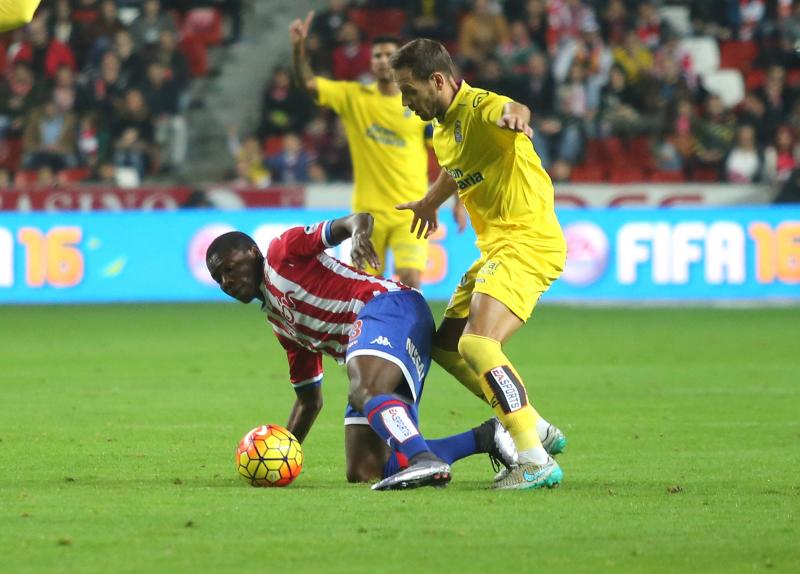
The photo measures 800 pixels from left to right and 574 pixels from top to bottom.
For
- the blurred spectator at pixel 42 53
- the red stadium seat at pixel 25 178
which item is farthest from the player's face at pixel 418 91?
the blurred spectator at pixel 42 53

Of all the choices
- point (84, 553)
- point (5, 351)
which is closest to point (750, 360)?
point (5, 351)

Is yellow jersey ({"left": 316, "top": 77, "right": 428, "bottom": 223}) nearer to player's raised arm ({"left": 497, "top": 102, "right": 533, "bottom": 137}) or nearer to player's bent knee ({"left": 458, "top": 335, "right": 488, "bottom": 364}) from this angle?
player's bent knee ({"left": 458, "top": 335, "right": 488, "bottom": 364})

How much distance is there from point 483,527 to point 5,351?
8551 mm

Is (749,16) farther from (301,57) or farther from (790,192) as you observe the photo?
(301,57)

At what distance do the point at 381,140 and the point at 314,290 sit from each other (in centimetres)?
492

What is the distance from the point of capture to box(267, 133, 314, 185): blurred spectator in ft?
64.6

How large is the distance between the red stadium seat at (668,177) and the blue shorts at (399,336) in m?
13.0

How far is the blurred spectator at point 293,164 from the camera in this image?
19.7 m

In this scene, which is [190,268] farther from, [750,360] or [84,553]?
[84,553]

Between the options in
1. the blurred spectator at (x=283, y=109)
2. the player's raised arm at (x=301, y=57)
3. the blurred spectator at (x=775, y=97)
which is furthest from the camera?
the blurred spectator at (x=283, y=109)

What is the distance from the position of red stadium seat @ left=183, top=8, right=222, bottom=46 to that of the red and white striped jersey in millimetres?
17418

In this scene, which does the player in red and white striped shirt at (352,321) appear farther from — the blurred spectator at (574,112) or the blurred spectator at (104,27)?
the blurred spectator at (104,27)

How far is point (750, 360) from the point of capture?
39.9 ft

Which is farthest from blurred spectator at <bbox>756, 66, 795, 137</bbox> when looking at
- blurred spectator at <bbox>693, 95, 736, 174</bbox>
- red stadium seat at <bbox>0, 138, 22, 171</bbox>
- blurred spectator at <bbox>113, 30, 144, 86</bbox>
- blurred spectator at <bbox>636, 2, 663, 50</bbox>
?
red stadium seat at <bbox>0, 138, 22, 171</bbox>
